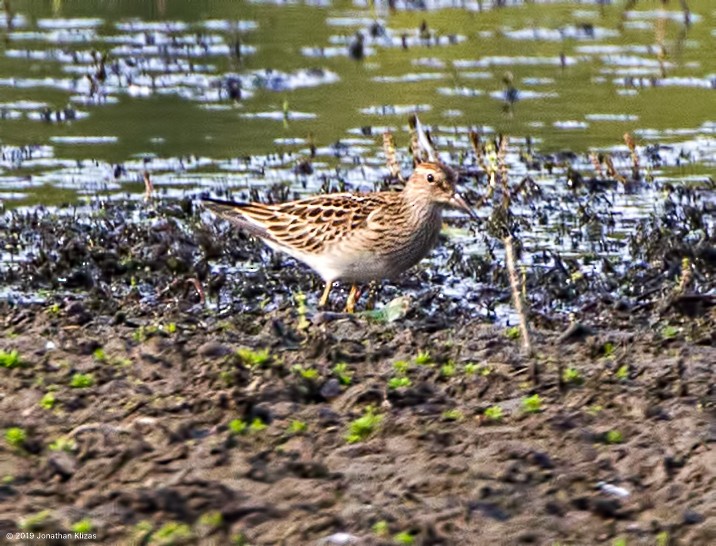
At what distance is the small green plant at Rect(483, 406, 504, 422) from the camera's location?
6695 mm

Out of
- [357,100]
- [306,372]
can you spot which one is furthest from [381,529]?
[357,100]

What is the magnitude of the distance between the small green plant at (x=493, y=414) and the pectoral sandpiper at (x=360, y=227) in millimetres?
2956

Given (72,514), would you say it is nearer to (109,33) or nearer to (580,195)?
(580,195)

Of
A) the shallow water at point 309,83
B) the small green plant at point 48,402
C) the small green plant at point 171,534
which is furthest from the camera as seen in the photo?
the shallow water at point 309,83

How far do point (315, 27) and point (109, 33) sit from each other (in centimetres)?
235

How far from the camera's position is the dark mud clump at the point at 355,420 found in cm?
575

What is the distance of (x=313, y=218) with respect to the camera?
980 cm

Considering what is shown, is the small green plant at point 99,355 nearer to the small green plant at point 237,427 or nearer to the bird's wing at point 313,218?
the small green plant at point 237,427

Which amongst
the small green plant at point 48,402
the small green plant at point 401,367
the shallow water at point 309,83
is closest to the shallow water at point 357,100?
the shallow water at point 309,83

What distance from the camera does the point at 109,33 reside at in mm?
19094

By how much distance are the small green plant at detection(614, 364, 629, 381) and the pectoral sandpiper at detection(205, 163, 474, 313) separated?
2.45 metres

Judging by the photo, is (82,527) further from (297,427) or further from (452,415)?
(452,415)

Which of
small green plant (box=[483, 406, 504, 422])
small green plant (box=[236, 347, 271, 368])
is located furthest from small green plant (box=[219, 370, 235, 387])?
small green plant (box=[483, 406, 504, 422])

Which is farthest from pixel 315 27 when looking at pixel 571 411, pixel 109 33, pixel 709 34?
pixel 571 411
